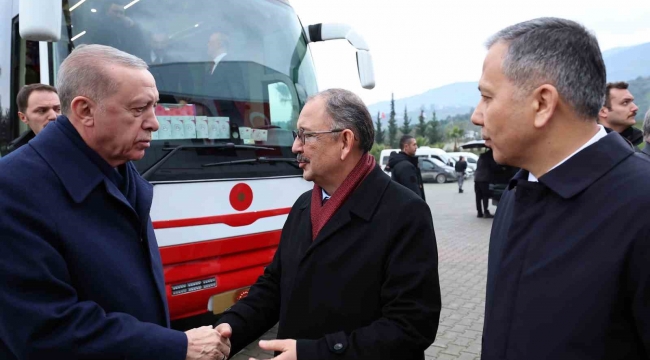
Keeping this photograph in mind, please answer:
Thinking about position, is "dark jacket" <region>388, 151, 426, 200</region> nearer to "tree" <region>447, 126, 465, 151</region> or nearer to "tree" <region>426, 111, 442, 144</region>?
"tree" <region>447, 126, 465, 151</region>

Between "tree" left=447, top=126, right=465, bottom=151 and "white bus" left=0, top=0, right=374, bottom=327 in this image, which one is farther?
"tree" left=447, top=126, right=465, bottom=151

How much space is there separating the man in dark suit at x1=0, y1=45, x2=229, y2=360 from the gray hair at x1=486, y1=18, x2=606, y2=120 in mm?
1215

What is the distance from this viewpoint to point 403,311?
1.71 m

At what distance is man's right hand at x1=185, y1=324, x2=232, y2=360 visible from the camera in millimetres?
1650

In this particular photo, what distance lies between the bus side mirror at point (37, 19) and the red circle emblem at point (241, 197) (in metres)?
1.45

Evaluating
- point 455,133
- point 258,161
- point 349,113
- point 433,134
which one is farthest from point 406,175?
point 433,134

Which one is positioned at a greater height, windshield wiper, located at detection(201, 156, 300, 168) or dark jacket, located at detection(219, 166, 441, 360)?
windshield wiper, located at detection(201, 156, 300, 168)

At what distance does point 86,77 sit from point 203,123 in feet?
6.08

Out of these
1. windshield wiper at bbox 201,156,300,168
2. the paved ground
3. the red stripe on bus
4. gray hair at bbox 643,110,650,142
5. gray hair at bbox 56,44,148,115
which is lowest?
the paved ground

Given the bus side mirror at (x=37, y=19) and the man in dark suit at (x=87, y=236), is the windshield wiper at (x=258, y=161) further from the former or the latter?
the man in dark suit at (x=87, y=236)

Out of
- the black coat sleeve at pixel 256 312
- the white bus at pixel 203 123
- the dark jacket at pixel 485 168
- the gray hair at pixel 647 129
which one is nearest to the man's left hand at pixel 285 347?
the black coat sleeve at pixel 256 312

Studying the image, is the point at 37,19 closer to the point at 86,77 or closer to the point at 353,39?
the point at 86,77

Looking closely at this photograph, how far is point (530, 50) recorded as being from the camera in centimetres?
126

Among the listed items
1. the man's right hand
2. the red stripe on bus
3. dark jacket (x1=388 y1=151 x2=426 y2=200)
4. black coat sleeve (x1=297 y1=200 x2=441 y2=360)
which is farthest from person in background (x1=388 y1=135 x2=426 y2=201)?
the man's right hand
